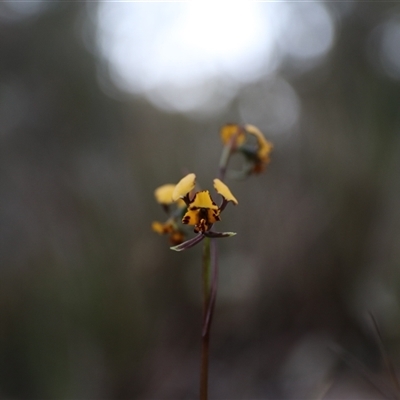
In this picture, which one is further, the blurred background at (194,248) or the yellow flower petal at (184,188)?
the blurred background at (194,248)

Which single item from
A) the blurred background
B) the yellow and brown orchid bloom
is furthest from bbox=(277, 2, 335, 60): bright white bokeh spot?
the yellow and brown orchid bloom

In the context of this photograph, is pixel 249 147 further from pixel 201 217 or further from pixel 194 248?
pixel 194 248

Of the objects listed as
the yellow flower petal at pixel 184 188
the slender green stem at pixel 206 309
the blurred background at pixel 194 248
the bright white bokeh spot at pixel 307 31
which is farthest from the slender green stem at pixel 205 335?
the bright white bokeh spot at pixel 307 31

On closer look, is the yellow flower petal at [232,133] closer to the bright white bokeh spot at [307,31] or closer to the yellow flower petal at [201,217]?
the yellow flower petal at [201,217]

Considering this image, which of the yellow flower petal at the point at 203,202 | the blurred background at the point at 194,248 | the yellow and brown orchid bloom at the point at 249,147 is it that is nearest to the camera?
the yellow flower petal at the point at 203,202

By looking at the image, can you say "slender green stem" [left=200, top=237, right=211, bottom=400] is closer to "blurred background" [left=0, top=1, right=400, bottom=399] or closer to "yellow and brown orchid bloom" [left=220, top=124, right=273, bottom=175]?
"yellow and brown orchid bloom" [left=220, top=124, right=273, bottom=175]

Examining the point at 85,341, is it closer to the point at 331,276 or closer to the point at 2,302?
the point at 2,302

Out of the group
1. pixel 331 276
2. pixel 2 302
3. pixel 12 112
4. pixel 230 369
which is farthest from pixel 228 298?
pixel 12 112
